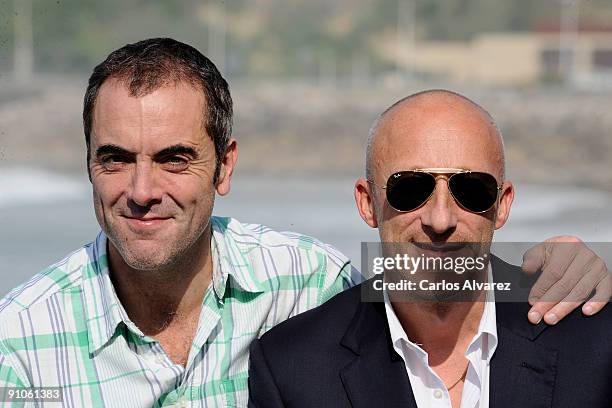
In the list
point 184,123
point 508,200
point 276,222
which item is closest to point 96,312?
point 184,123

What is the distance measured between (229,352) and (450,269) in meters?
0.74

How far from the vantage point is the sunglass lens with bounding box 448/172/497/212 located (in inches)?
85.2

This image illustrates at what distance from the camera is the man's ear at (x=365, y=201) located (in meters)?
2.35

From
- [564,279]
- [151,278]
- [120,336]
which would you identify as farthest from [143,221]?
[564,279]

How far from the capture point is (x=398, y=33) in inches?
1602

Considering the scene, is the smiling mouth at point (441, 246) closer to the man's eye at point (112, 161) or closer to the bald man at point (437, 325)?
the bald man at point (437, 325)

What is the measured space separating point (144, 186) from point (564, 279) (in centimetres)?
108

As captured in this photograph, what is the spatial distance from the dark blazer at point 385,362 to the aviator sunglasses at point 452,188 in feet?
0.91

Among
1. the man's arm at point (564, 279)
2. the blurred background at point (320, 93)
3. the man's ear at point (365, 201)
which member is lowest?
the man's arm at point (564, 279)

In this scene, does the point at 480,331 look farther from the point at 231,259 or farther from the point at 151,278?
the point at 151,278

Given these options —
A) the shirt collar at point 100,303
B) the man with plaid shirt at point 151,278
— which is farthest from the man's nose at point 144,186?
the shirt collar at point 100,303

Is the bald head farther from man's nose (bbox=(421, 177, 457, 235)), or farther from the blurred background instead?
the blurred background

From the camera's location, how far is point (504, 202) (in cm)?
229

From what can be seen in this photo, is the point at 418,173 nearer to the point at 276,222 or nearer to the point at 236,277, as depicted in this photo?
the point at 236,277
